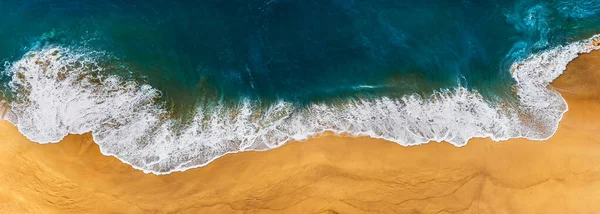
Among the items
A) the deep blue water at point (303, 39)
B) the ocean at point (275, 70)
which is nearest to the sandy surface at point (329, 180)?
the ocean at point (275, 70)

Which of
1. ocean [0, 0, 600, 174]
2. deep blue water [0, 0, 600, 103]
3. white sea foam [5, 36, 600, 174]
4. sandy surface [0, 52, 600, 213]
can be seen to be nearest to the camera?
sandy surface [0, 52, 600, 213]

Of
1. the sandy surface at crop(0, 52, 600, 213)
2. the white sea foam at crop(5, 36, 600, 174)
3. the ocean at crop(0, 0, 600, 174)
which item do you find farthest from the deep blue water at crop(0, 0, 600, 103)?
the sandy surface at crop(0, 52, 600, 213)

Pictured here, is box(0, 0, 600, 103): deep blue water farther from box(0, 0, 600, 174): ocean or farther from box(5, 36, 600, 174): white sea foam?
box(5, 36, 600, 174): white sea foam

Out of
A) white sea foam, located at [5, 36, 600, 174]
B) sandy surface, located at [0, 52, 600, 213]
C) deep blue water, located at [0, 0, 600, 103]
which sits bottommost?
sandy surface, located at [0, 52, 600, 213]

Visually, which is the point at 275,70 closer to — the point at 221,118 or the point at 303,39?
the point at 303,39

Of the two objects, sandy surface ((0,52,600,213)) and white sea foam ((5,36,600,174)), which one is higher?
white sea foam ((5,36,600,174))

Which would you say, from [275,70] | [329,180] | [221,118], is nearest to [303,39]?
[275,70]
